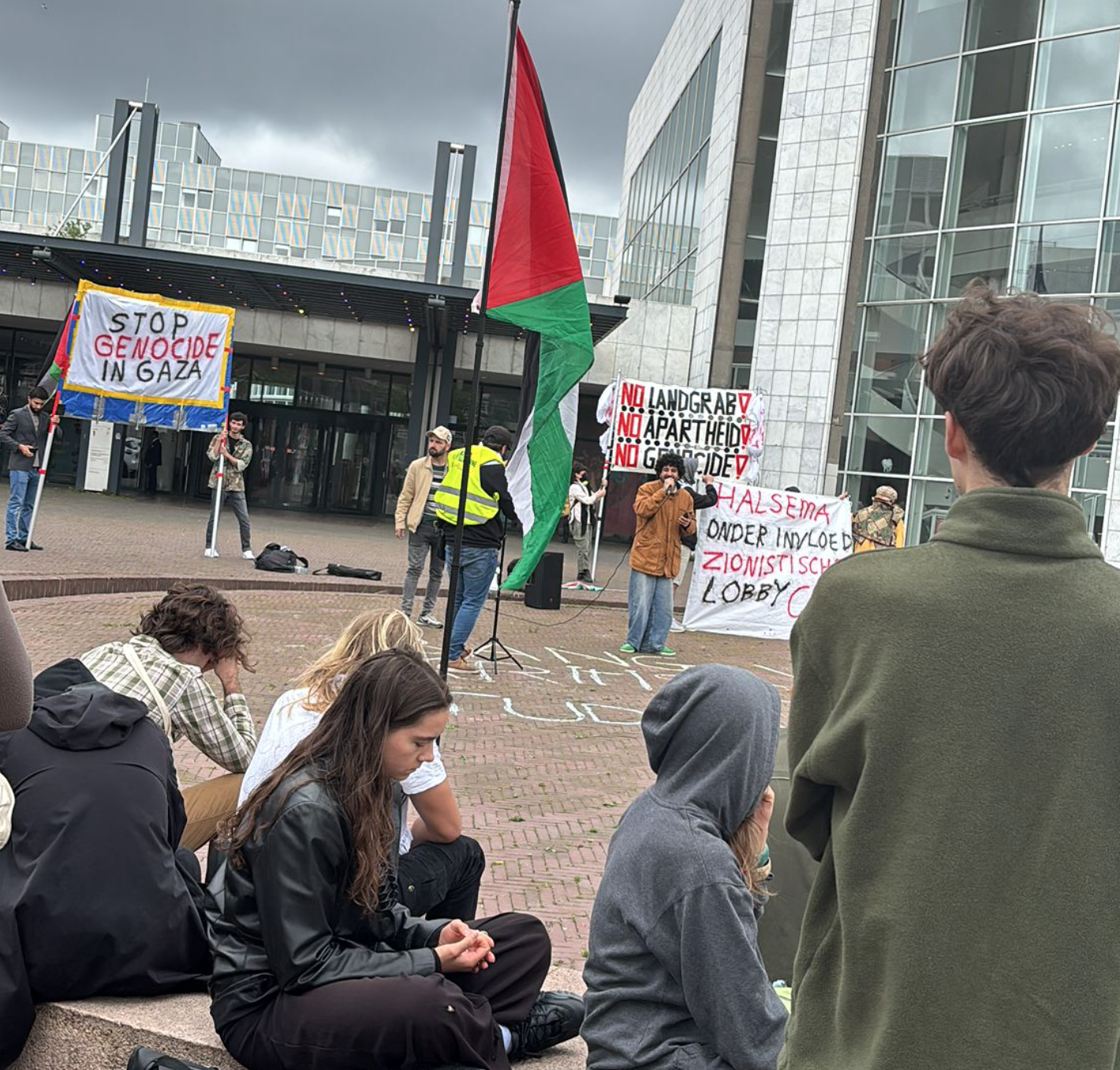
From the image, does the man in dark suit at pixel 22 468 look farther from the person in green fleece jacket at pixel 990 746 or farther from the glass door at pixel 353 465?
the glass door at pixel 353 465

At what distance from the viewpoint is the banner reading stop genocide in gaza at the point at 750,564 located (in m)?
13.9

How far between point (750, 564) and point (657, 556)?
7.45ft

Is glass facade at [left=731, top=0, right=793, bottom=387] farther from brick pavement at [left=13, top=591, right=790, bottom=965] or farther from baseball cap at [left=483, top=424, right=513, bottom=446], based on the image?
baseball cap at [left=483, top=424, right=513, bottom=446]

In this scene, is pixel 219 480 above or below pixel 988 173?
below

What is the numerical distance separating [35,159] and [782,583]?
12902 centimetres

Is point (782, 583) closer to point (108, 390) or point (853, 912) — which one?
point (108, 390)

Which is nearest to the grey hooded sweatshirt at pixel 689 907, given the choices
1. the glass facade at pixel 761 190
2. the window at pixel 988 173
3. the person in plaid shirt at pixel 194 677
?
the person in plaid shirt at pixel 194 677

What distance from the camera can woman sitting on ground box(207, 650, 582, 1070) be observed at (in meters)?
2.82

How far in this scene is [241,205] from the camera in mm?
113062

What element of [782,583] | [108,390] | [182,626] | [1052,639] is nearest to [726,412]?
[782,583]

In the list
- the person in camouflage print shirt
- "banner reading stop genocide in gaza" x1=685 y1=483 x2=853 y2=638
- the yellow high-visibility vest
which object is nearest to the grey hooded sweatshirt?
the yellow high-visibility vest

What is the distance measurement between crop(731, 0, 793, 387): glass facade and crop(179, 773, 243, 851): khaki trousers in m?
19.6

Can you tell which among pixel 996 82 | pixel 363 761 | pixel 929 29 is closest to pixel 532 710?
pixel 363 761

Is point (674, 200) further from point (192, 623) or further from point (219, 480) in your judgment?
point (192, 623)
